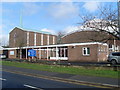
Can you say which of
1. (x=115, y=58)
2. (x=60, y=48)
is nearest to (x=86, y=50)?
(x=60, y=48)

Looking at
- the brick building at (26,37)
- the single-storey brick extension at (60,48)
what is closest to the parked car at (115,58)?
the single-storey brick extension at (60,48)

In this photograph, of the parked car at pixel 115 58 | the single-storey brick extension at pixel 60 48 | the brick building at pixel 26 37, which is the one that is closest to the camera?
the parked car at pixel 115 58

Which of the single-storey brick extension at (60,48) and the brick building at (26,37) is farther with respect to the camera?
the brick building at (26,37)

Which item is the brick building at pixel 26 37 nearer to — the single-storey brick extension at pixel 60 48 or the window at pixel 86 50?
the single-storey brick extension at pixel 60 48

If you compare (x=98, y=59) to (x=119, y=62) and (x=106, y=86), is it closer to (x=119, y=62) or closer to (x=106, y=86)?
(x=119, y=62)

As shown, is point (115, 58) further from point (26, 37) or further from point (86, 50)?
point (26, 37)

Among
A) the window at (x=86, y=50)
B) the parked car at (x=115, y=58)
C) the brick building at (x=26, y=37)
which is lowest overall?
the parked car at (x=115, y=58)

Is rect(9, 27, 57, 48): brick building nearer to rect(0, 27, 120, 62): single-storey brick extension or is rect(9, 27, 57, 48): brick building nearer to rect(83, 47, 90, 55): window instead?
rect(0, 27, 120, 62): single-storey brick extension

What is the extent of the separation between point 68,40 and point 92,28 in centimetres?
3525

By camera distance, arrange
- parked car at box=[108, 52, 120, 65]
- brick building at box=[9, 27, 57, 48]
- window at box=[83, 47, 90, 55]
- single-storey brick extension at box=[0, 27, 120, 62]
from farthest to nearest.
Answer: brick building at box=[9, 27, 57, 48], window at box=[83, 47, 90, 55], single-storey brick extension at box=[0, 27, 120, 62], parked car at box=[108, 52, 120, 65]

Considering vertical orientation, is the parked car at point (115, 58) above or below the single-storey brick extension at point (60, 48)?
below

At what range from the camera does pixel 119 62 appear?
22.6 m

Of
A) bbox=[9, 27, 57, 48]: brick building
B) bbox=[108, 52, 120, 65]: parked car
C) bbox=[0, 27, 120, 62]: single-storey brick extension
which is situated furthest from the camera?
bbox=[9, 27, 57, 48]: brick building

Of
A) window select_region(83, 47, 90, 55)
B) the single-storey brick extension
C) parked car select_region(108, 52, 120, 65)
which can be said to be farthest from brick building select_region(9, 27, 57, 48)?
parked car select_region(108, 52, 120, 65)
